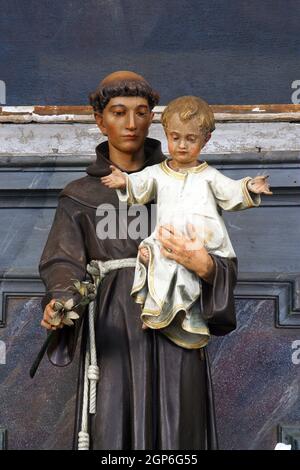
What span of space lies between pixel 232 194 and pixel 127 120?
14.6 inches

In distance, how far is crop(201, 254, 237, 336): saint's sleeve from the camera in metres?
4.15

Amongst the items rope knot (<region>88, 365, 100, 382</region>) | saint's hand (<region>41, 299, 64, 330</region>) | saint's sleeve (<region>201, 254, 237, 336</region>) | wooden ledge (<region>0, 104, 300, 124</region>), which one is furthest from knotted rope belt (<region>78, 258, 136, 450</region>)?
wooden ledge (<region>0, 104, 300, 124</region>)

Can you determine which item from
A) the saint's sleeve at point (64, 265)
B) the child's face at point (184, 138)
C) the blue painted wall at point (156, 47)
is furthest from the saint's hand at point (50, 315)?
the blue painted wall at point (156, 47)

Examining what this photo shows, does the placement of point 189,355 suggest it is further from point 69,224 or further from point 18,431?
point 18,431

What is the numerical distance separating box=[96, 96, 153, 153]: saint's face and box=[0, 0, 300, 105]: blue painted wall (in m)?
0.94

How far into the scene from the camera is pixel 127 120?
172 inches

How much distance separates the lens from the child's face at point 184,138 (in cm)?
416

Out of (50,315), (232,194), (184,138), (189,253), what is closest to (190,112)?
(184,138)

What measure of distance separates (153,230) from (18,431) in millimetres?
931

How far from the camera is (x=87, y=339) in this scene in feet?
14.2
